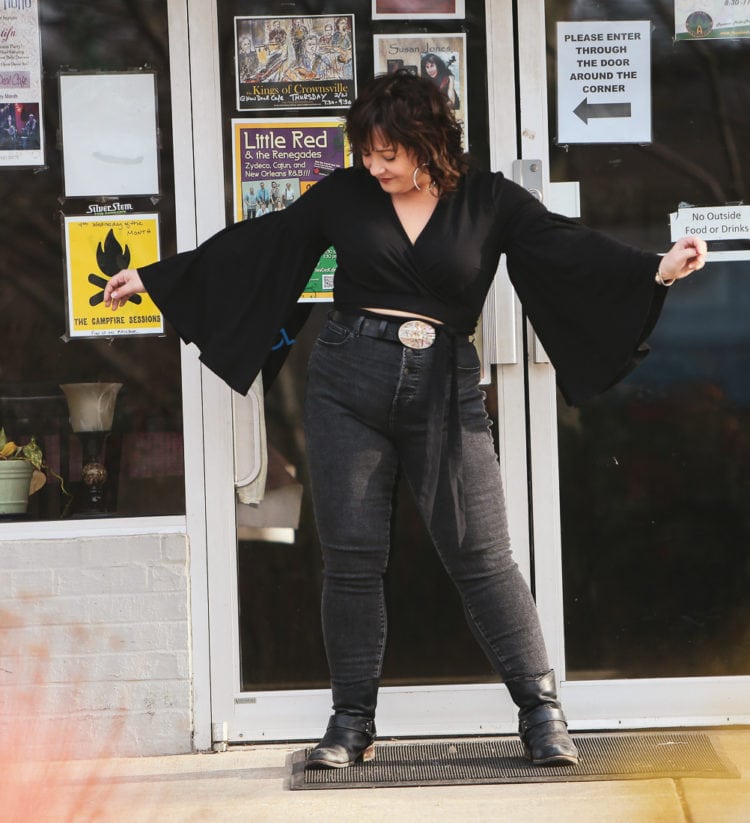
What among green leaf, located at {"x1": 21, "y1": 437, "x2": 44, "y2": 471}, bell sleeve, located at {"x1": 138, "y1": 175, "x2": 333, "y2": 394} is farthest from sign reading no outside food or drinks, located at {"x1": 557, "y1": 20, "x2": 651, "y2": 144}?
green leaf, located at {"x1": 21, "y1": 437, "x2": 44, "y2": 471}

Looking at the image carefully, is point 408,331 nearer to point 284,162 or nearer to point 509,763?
point 284,162

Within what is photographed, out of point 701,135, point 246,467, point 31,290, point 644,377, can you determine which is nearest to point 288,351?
point 246,467

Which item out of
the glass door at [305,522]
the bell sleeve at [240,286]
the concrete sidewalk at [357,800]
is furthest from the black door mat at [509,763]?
the bell sleeve at [240,286]

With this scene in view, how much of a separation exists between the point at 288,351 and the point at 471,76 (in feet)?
3.57

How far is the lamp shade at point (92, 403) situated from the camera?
432 centimetres

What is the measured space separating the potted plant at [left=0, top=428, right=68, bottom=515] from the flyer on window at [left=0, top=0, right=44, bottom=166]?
3.00 feet

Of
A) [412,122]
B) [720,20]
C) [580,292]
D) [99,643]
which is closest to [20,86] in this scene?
[412,122]

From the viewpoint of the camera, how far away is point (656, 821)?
349 centimetres

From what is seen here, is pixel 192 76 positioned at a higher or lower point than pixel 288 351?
higher

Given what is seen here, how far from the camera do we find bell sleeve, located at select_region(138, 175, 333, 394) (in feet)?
12.6

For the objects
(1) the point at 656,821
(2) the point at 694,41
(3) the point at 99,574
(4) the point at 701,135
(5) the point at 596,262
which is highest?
(2) the point at 694,41

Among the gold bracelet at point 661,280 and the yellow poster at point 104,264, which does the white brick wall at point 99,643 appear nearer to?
the yellow poster at point 104,264

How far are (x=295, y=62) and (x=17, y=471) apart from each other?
1.62m

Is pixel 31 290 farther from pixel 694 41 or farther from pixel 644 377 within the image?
pixel 694 41
